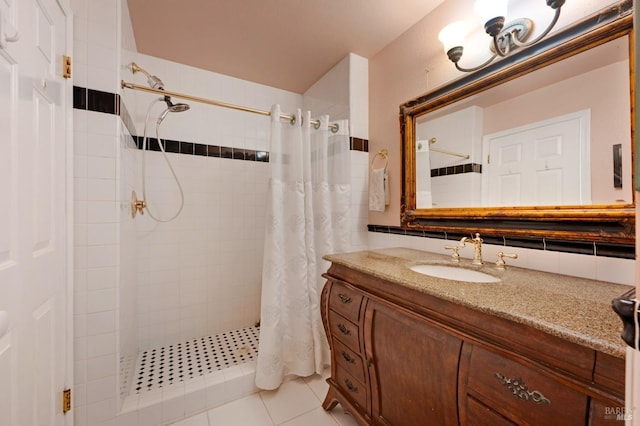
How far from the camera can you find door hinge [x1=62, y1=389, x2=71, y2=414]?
3.61 ft

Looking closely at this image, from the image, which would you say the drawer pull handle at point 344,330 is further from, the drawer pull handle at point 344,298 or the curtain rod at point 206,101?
the curtain rod at point 206,101

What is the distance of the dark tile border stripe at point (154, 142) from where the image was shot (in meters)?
1.18

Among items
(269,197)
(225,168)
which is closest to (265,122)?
(225,168)

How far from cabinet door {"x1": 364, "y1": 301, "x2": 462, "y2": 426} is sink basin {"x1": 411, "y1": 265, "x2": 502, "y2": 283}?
0.91 feet

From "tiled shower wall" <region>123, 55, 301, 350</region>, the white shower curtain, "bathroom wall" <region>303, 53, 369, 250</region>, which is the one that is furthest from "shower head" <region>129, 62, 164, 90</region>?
"bathroom wall" <region>303, 53, 369, 250</region>

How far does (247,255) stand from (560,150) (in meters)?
2.24

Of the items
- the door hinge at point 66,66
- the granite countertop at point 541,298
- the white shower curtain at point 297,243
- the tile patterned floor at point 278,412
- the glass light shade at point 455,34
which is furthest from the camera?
the white shower curtain at point 297,243

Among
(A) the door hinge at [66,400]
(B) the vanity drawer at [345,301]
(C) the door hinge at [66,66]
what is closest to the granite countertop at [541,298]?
(B) the vanity drawer at [345,301]

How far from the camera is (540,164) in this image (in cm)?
109

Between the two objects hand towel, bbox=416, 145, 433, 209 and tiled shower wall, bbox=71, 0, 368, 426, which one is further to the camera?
hand towel, bbox=416, 145, 433, 209

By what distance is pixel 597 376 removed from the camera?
53cm

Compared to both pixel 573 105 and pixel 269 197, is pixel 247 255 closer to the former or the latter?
pixel 269 197

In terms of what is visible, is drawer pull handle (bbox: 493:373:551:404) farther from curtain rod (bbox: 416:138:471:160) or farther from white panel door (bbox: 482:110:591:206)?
curtain rod (bbox: 416:138:471:160)

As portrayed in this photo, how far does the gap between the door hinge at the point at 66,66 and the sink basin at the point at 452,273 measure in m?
1.75
